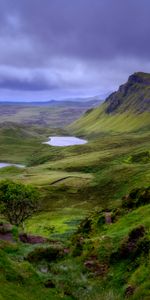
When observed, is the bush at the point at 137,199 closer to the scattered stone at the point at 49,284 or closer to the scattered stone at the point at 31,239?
the scattered stone at the point at 31,239

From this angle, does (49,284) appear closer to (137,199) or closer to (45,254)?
(45,254)

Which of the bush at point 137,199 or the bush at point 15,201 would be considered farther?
the bush at point 15,201

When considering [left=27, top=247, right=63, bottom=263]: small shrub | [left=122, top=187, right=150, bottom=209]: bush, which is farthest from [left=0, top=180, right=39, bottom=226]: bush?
[left=27, top=247, right=63, bottom=263]: small shrub

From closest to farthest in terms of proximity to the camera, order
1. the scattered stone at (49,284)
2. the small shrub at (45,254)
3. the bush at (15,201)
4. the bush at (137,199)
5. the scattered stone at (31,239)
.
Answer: the scattered stone at (49,284)
the small shrub at (45,254)
the scattered stone at (31,239)
the bush at (137,199)
the bush at (15,201)

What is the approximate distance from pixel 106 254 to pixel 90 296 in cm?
892

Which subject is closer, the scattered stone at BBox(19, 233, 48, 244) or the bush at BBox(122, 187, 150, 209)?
the scattered stone at BBox(19, 233, 48, 244)

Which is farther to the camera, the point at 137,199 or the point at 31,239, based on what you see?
the point at 137,199

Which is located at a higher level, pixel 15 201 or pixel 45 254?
pixel 45 254

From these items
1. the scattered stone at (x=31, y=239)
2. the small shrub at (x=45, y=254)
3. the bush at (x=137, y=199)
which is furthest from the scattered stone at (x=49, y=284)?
the bush at (x=137, y=199)

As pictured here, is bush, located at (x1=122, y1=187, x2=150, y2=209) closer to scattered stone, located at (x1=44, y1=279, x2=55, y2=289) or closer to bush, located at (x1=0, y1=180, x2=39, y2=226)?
scattered stone, located at (x1=44, y1=279, x2=55, y2=289)

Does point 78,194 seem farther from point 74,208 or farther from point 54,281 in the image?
point 54,281

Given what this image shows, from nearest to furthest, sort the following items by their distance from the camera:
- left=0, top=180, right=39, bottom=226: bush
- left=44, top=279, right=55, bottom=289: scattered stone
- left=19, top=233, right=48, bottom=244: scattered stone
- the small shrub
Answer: left=44, top=279, right=55, bottom=289: scattered stone → the small shrub → left=19, top=233, right=48, bottom=244: scattered stone → left=0, top=180, right=39, bottom=226: bush

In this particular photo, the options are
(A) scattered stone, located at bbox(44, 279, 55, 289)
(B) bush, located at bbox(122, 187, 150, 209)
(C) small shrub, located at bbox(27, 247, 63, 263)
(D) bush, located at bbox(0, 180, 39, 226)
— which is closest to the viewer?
(A) scattered stone, located at bbox(44, 279, 55, 289)

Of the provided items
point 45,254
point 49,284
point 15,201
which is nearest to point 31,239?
point 45,254
